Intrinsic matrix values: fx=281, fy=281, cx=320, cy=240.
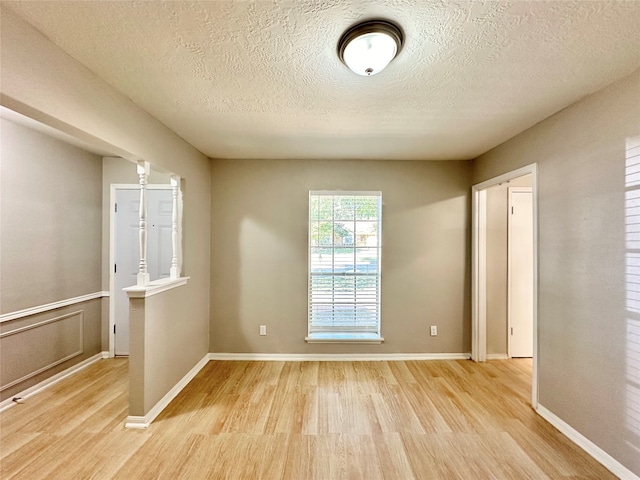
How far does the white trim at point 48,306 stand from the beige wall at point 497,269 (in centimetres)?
472

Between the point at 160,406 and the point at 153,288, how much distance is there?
3.33 ft

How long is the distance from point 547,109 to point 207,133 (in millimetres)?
2832

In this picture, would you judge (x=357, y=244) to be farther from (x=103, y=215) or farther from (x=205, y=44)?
(x=103, y=215)

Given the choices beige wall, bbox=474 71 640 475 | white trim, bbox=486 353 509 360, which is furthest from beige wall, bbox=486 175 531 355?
beige wall, bbox=474 71 640 475

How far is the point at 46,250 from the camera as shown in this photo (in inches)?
110

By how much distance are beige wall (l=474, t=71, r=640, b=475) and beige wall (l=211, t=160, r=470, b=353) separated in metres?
1.18

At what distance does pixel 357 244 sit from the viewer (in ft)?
11.5

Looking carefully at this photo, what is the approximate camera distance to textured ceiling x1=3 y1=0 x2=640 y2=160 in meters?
1.21

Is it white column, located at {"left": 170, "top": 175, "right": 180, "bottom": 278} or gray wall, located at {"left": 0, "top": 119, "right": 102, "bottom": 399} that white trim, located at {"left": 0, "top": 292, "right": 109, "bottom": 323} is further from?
white column, located at {"left": 170, "top": 175, "right": 180, "bottom": 278}

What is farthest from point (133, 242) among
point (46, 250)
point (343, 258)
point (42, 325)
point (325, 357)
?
point (325, 357)

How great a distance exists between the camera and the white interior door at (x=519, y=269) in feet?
11.4

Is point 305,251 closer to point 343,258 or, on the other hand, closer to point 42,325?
point 343,258

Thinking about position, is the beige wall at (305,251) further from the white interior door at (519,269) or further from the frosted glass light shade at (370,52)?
the frosted glass light shade at (370,52)

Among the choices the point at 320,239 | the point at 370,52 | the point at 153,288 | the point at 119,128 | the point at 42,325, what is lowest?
the point at 42,325
